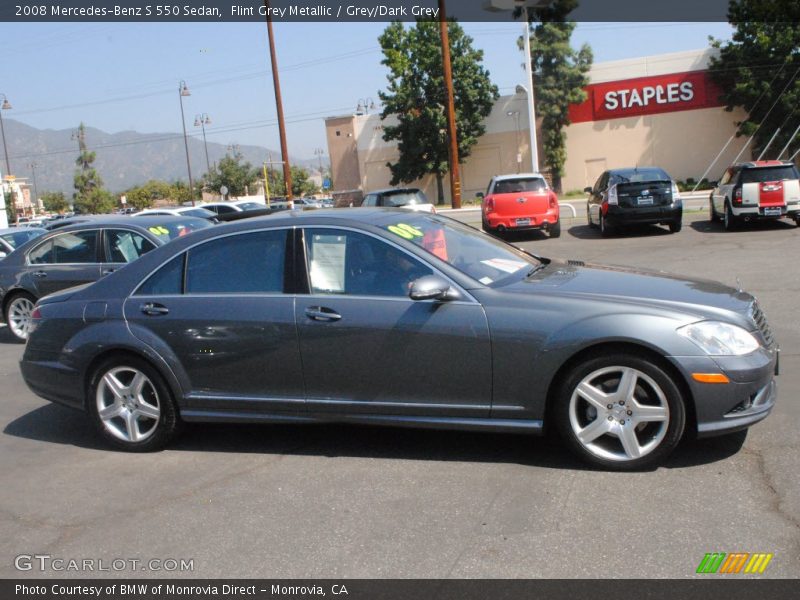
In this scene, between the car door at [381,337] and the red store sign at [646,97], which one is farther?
the red store sign at [646,97]

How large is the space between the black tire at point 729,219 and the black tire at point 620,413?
14003 millimetres

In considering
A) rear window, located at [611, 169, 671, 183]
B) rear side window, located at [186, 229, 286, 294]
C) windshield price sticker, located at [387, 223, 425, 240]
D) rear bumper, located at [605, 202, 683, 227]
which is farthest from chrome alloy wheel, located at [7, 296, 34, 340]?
rear window, located at [611, 169, 671, 183]

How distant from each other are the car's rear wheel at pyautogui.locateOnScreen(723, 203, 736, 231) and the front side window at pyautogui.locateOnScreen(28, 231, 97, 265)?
13094 millimetres

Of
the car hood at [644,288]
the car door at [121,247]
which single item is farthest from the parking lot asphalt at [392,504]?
the car door at [121,247]

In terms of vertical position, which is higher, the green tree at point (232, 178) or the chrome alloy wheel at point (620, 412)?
the green tree at point (232, 178)

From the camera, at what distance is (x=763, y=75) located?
3644 centimetres

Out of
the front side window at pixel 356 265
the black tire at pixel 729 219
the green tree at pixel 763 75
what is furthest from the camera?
the green tree at pixel 763 75

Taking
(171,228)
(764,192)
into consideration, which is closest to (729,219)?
(764,192)

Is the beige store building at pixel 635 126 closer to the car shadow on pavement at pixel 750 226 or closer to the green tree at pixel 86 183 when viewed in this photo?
the car shadow on pavement at pixel 750 226

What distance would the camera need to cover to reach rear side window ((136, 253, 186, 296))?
5.43 metres

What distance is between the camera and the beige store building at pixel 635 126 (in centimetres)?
3938

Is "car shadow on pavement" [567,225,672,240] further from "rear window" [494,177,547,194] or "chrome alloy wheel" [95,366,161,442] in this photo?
"chrome alloy wheel" [95,366,161,442]

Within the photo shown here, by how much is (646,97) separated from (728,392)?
39.2 meters
